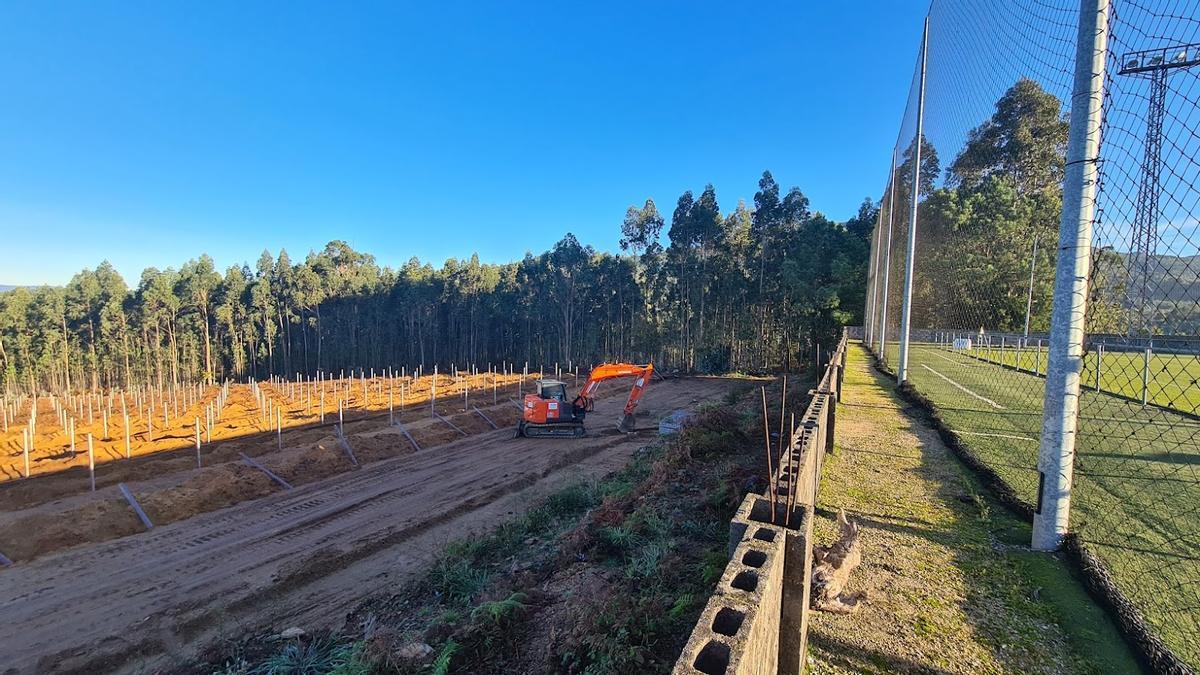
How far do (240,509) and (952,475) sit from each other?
13.4 metres

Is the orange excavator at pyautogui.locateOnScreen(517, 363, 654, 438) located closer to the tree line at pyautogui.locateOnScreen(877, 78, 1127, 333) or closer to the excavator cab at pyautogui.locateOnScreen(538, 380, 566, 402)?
the excavator cab at pyautogui.locateOnScreen(538, 380, 566, 402)

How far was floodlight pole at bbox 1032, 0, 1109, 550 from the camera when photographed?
3.25 metres

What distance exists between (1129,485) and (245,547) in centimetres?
1302

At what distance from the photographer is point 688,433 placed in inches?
322

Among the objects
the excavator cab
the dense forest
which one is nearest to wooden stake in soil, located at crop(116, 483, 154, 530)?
the excavator cab

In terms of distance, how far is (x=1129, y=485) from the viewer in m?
5.30

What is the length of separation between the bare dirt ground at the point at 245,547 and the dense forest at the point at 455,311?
26337 mm

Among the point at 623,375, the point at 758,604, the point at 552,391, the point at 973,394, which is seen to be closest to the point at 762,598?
the point at 758,604

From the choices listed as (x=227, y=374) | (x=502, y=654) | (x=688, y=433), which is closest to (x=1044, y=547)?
(x=502, y=654)

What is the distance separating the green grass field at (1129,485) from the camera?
3.15 meters

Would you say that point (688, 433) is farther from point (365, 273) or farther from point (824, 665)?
point (365, 273)

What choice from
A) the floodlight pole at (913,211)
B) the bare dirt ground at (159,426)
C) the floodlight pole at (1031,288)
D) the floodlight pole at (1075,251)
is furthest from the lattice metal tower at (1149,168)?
the bare dirt ground at (159,426)

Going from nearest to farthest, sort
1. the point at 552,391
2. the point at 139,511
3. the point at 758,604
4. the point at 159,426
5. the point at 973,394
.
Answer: the point at 758,604, the point at 139,511, the point at 973,394, the point at 552,391, the point at 159,426

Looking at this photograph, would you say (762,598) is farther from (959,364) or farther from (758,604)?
(959,364)
